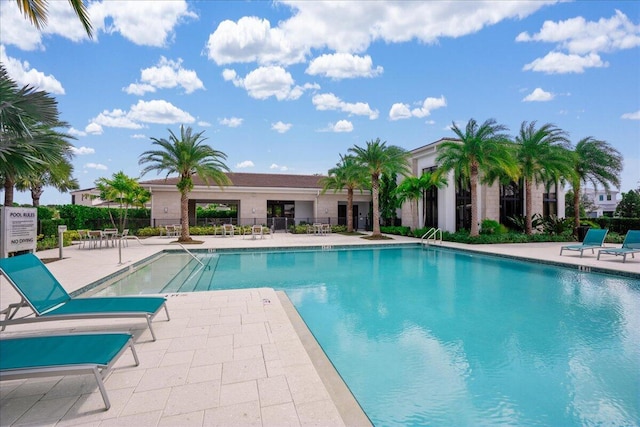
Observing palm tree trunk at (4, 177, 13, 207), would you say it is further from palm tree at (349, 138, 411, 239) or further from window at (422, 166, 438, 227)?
window at (422, 166, 438, 227)

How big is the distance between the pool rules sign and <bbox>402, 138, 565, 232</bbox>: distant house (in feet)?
64.7

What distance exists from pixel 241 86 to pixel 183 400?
21719 mm

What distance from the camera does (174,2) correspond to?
10.8 meters

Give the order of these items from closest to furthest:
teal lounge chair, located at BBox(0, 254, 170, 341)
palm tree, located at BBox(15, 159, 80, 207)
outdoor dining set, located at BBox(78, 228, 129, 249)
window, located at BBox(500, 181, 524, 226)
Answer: teal lounge chair, located at BBox(0, 254, 170, 341), outdoor dining set, located at BBox(78, 228, 129, 249), palm tree, located at BBox(15, 159, 80, 207), window, located at BBox(500, 181, 524, 226)

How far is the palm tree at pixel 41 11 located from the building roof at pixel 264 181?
2130cm

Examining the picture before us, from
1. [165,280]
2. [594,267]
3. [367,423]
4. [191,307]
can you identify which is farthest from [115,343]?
[594,267]

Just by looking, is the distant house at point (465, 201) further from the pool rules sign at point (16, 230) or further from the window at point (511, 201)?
the pool rules sign at point (16, 230)

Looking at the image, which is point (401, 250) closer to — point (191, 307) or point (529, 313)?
point (529, 313)

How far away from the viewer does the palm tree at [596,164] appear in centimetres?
2069

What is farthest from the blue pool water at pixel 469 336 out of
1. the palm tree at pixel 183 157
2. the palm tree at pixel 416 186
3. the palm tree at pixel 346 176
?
the palm tree at pixel 346 176

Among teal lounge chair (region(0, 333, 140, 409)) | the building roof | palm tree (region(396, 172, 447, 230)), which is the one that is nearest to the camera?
teal lounge chair (region(0, 333, 140, 409))

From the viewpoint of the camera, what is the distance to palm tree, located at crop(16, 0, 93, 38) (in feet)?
19.3

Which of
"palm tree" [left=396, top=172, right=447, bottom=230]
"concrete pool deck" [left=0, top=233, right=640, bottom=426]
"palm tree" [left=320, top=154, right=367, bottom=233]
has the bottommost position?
"concrete pool deck" [left=0, top=233, right=640, bottom=426]

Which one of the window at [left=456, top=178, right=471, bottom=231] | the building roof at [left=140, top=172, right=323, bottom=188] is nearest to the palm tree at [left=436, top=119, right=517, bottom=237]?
the window at [left=456, top=178, right=471, bottom=231]
